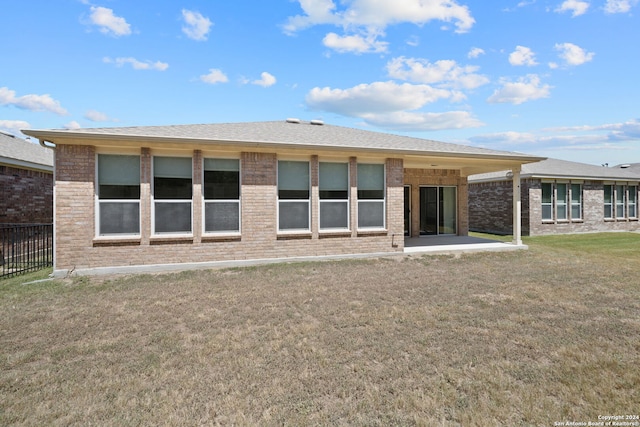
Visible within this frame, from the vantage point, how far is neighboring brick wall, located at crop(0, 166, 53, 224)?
10.9 metres

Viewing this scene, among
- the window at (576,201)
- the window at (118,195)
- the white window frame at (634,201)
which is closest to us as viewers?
the window at (118,195)

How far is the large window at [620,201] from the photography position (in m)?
19.4

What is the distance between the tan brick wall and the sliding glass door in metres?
5.37

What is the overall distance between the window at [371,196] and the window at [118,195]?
647cm

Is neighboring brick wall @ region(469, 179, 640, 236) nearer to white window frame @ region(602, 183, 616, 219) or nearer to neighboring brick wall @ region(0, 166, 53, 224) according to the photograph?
white window frame @ region(602, 183, 616, 219)

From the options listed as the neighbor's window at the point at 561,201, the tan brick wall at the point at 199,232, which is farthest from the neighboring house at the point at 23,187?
the neighbor's window at the point at 561,201

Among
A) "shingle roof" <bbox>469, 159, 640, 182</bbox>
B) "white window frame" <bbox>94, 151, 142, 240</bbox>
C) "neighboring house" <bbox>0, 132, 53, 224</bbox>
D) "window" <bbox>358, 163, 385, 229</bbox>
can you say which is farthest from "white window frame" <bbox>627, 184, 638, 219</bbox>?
"neighboring house" <bbox>0, 132, 53, 224</bbox>

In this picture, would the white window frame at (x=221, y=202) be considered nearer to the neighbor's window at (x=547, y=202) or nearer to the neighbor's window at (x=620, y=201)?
the neighbor's window at (x=547, y=202)

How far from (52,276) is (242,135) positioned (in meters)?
6.00

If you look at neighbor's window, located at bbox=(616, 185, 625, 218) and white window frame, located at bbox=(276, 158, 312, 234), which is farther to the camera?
neighbor's window, located at bbox=(616, 185, 625, 218)

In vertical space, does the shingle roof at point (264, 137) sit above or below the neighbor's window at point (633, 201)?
above

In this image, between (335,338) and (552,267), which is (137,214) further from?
(552,267)

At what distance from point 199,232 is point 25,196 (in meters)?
7.90

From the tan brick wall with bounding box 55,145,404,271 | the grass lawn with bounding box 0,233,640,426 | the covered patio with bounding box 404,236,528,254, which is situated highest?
the tan brick wall with bounding box 55,145,404,271
